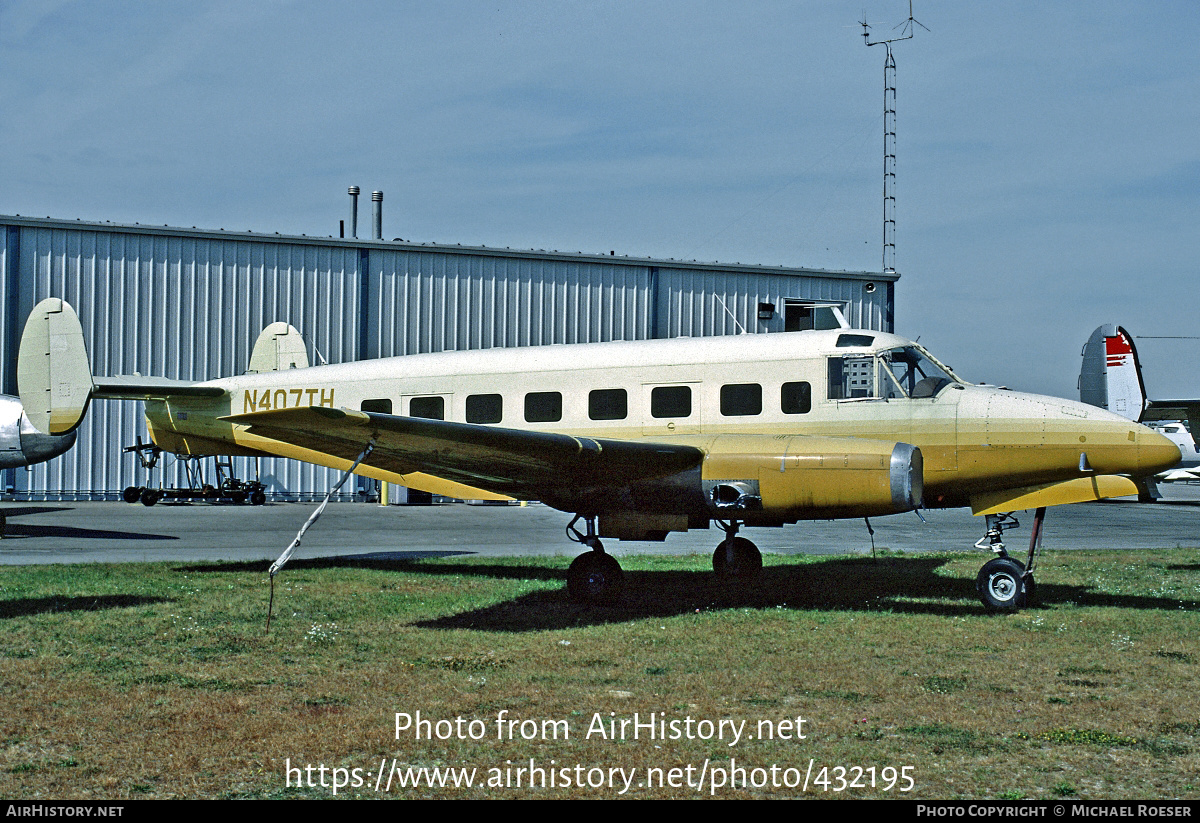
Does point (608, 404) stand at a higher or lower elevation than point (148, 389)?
Answer: lower

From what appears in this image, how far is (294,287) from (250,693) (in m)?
32.1

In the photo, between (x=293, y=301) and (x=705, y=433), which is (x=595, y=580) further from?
(x=293, y=301)

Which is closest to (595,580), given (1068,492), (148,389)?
(1068,492)

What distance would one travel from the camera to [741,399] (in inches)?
561

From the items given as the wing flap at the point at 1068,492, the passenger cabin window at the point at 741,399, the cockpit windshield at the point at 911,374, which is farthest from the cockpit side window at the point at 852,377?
the wing flap at the point at 1068,492

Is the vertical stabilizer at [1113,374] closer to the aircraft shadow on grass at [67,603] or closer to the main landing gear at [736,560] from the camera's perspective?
the main landing gear at [736,560]

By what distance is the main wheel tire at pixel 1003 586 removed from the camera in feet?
41.3

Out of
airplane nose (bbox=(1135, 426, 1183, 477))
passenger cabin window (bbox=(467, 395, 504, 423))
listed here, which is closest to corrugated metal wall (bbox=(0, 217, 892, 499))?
passenger cabin window (bbox=(467, 395, 504, 423))

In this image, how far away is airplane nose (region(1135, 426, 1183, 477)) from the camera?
12219 millimetres

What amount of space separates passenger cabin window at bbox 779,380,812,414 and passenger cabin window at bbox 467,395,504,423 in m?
4.23

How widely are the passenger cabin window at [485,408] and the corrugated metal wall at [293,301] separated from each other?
22075mm

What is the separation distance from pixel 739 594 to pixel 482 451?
4.55 metres

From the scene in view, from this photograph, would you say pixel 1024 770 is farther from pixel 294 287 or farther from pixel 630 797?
pixel 294 287

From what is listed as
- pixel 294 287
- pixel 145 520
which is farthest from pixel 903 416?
pixel 294 287
